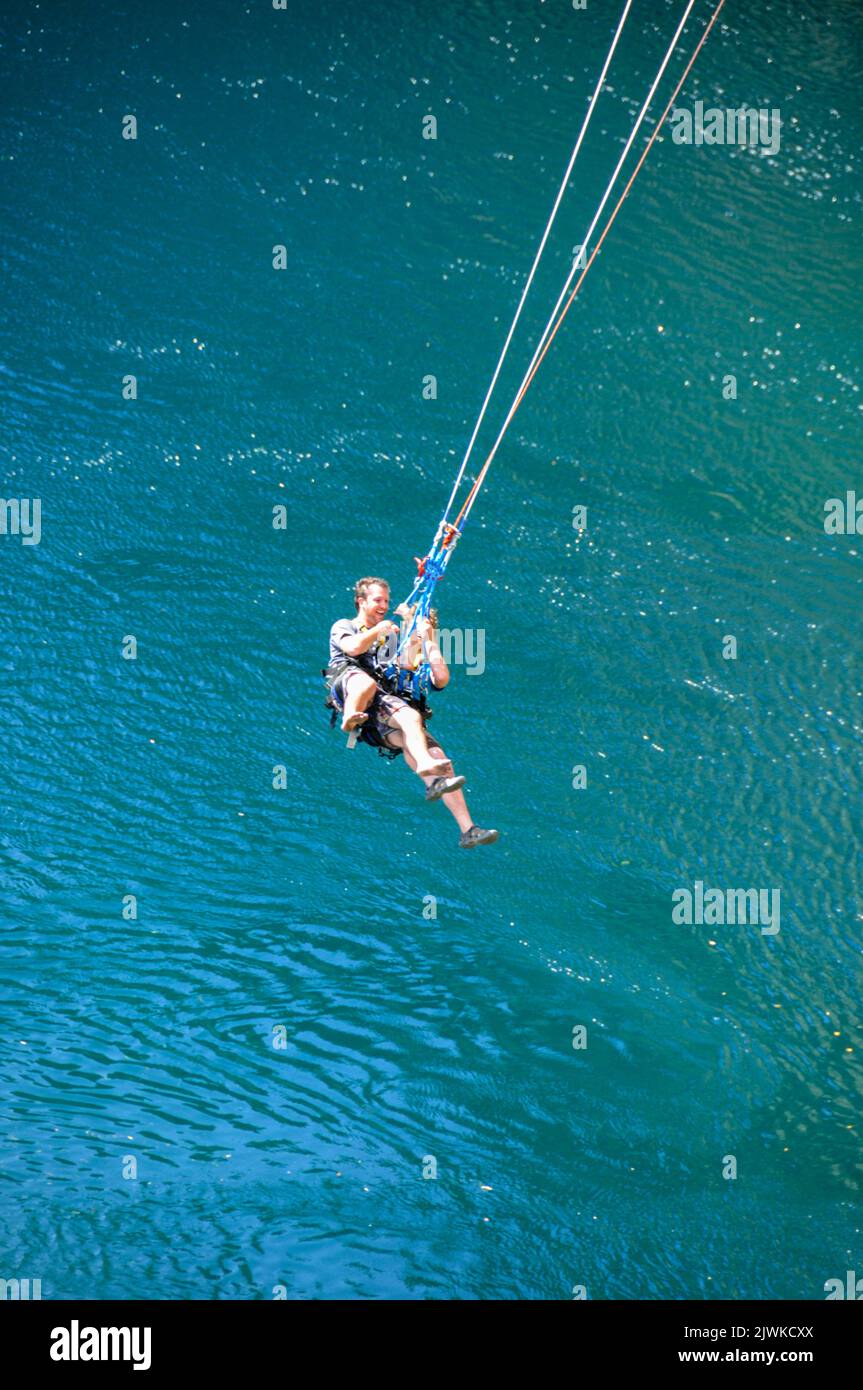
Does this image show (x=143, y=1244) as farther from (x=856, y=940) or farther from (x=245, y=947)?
(x=856, y=940)

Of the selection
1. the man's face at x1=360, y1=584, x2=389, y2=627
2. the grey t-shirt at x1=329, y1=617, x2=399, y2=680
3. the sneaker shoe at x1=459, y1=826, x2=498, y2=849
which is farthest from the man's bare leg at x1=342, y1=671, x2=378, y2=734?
the sneaker shoe at x1=459, y1=826, x2=498, y2=849

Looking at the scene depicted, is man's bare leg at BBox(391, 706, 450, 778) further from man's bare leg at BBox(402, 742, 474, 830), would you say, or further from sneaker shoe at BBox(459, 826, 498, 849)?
sneaker shoe at BBox(459, 826, 498, 849)

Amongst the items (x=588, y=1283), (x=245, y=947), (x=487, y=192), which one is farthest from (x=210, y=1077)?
(x=487, y=192)

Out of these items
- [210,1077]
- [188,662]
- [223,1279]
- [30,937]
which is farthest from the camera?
[188,662]

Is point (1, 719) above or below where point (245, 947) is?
above

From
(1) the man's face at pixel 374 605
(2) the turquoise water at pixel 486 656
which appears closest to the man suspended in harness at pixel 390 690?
(1) the man's face at pixel 374 605

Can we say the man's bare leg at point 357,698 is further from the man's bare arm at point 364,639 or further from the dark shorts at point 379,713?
the man's bare arm at point 364,639

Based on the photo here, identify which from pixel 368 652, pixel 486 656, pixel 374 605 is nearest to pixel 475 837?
pixel 368 652
